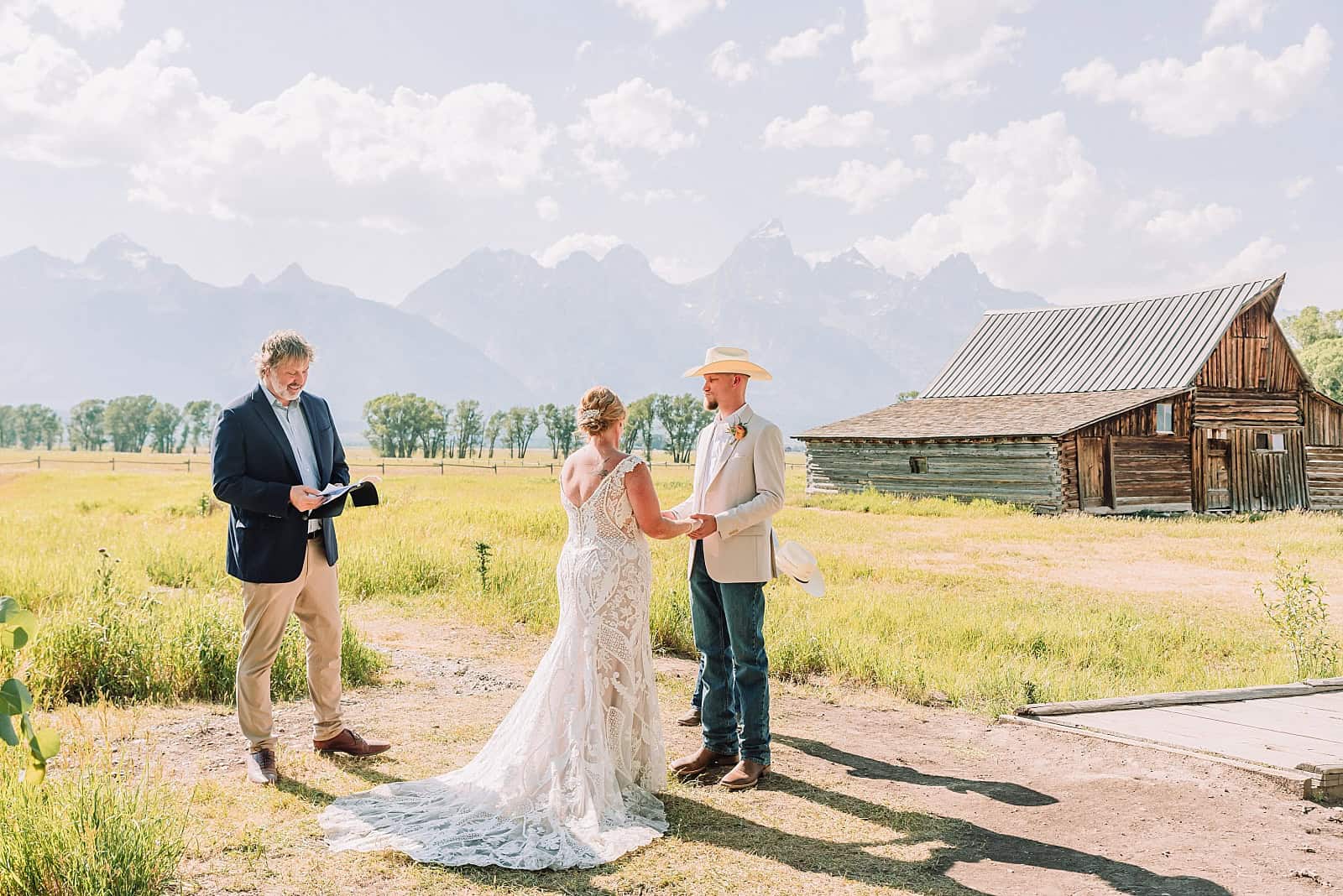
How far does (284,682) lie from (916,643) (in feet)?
17.7

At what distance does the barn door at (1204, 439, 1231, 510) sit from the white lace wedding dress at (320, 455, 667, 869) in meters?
30.0

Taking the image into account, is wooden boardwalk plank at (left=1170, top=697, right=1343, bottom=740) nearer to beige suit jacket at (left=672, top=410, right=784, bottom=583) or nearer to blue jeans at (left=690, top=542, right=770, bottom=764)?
blue jeans at (left=690, top=542, right=770, bottom=764)

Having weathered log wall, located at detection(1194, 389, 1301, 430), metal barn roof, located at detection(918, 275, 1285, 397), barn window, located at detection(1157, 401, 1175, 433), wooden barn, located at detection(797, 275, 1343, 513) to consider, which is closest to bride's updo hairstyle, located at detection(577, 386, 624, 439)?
wooden barn, located at detection(797, 275, 1343, 513)

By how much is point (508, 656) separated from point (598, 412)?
4.63 metres

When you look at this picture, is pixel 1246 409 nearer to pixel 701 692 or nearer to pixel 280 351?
pixel 701 692

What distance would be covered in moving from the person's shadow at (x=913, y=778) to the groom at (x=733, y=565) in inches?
23.0

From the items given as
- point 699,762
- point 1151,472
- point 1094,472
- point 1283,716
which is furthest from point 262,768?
point 1151,472

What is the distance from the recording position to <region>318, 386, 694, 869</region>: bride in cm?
441

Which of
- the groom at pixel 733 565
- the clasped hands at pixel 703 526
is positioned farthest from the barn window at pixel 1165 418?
the clasped hands at pixel 703 526

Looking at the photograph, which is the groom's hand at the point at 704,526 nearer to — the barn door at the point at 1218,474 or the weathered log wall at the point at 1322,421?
the barn door at the point at 1218,474

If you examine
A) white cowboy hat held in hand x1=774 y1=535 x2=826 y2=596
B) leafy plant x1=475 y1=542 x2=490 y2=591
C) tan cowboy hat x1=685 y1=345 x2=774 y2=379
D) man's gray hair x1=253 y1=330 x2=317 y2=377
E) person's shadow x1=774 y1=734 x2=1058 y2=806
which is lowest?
person's shadow x1=774 y1=734 x2=1058 y2=806

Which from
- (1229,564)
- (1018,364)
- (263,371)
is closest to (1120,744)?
(263,371)

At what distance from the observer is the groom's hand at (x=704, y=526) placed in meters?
5.05

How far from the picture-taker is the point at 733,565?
5172mm
